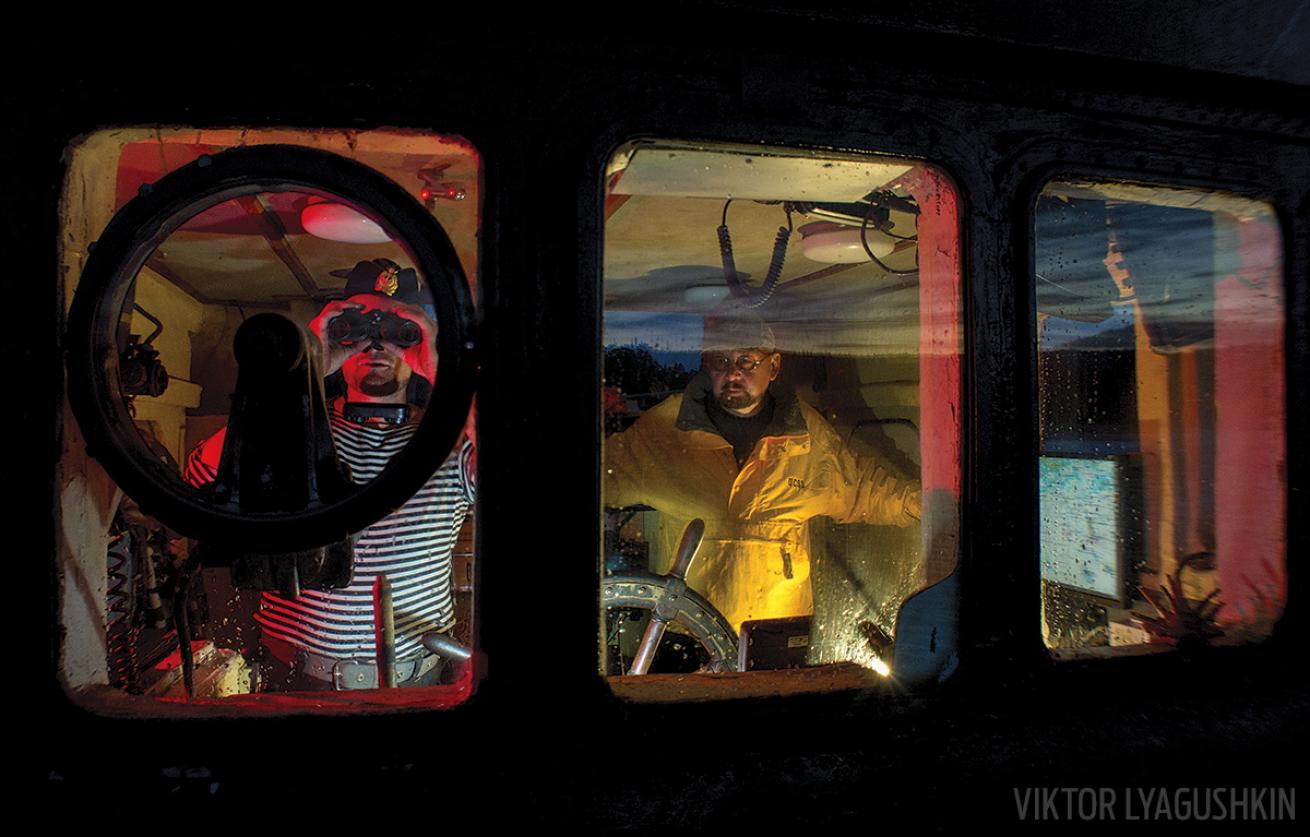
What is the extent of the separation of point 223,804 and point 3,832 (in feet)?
1.21

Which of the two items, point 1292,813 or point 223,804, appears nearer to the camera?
point 223,804

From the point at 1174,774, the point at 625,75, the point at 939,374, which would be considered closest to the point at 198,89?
the point at 625,75

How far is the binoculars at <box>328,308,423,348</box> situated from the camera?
2.43 meters

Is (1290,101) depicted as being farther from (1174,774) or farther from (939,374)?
(1174,774)

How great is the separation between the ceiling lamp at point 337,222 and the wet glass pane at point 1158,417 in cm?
217

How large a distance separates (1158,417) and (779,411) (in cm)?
221

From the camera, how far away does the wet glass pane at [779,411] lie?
164 cm

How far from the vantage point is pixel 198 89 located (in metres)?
1.31

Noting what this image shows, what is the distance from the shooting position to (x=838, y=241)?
2.59m

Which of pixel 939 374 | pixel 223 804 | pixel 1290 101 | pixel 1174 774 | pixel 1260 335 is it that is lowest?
pixel 1174 774

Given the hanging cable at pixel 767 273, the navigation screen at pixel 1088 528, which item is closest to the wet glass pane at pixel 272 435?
the hanging cable at pixel 767 273

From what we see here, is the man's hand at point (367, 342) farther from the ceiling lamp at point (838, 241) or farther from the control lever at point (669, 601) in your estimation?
the ceiling lamp at point (838, 241)

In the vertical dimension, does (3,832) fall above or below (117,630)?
below
